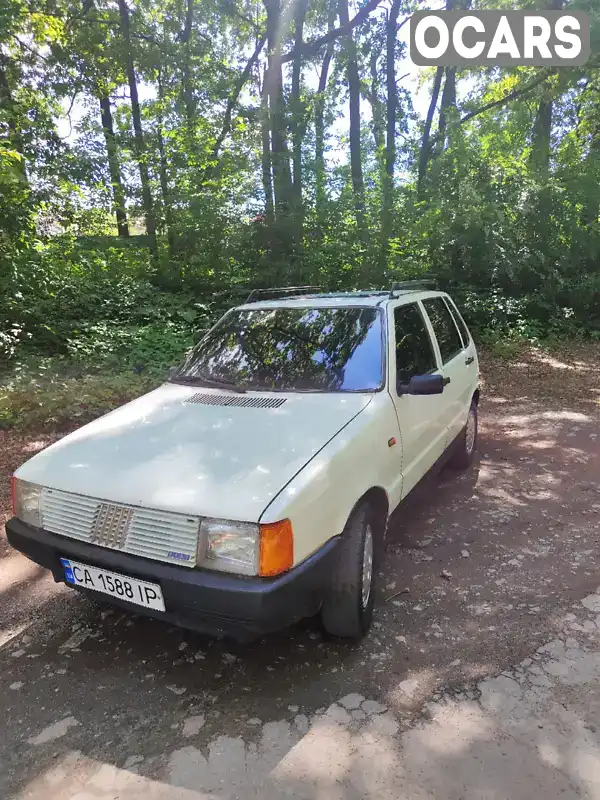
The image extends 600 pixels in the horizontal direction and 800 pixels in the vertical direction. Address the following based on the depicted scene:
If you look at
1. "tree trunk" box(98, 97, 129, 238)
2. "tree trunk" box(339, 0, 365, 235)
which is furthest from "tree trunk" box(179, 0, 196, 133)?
"tree trunk" box(339, 0, 365, 235)

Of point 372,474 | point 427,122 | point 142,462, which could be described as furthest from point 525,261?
point 142,462

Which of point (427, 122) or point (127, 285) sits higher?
point (427, 122)

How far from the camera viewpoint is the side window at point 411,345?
355 cm

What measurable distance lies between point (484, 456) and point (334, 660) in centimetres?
363

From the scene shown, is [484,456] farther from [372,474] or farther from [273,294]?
[372,474]

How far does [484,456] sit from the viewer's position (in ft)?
18.7

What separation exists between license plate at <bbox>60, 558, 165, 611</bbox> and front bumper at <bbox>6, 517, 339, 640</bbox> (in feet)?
0.11

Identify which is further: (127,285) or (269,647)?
(127,285)

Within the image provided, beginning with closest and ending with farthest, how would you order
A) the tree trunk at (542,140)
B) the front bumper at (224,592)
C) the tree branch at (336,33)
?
1. the front bumper at (224,592)
2. the tree trunk at (542,140)
3. the tree branch at (336,33)

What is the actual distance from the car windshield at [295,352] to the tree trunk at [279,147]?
25.9ft

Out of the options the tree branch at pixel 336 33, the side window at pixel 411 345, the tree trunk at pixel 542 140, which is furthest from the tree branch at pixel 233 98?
the side window at pixel 411 345

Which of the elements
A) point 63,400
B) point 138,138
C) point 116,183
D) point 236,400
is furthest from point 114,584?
point 138,138

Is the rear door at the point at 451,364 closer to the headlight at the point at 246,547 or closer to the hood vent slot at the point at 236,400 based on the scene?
the hood vent slot at the point at 236,400

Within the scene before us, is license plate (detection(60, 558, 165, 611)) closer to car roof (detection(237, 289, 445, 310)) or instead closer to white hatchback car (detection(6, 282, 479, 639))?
white hatchback car (detection(6, 282, 479, 639))
